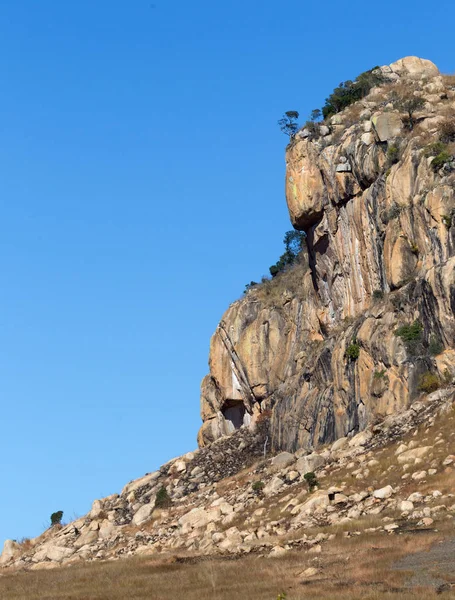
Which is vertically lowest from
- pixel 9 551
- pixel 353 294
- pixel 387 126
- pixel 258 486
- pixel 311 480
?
pixel 311 480

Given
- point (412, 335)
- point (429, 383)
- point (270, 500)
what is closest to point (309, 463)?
point (270, 500)

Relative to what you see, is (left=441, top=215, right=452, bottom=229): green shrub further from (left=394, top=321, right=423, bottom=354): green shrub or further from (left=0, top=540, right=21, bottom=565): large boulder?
(left=0, top=540, right=21, bottom=565): large boulder

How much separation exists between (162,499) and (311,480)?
20.1m

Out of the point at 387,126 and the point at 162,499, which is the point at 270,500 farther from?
the point at 387,126

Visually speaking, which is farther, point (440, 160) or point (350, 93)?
point (350, 93)

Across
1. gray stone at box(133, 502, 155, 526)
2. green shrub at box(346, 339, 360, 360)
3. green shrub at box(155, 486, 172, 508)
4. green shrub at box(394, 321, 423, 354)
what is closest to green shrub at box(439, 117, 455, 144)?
green shrub at box(394, 321, 423, 354)

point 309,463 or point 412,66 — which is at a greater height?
point 412,66

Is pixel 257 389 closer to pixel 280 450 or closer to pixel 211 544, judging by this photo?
pixel 280 450

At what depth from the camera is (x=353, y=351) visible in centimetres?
7675

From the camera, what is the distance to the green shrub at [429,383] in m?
68.6

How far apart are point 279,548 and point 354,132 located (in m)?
45.6

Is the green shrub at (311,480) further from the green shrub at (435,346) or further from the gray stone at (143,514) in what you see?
the gray stone at (143,514)

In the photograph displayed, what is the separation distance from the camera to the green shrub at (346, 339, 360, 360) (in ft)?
251

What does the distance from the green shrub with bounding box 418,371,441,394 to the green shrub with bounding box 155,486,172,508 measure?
22544mm
